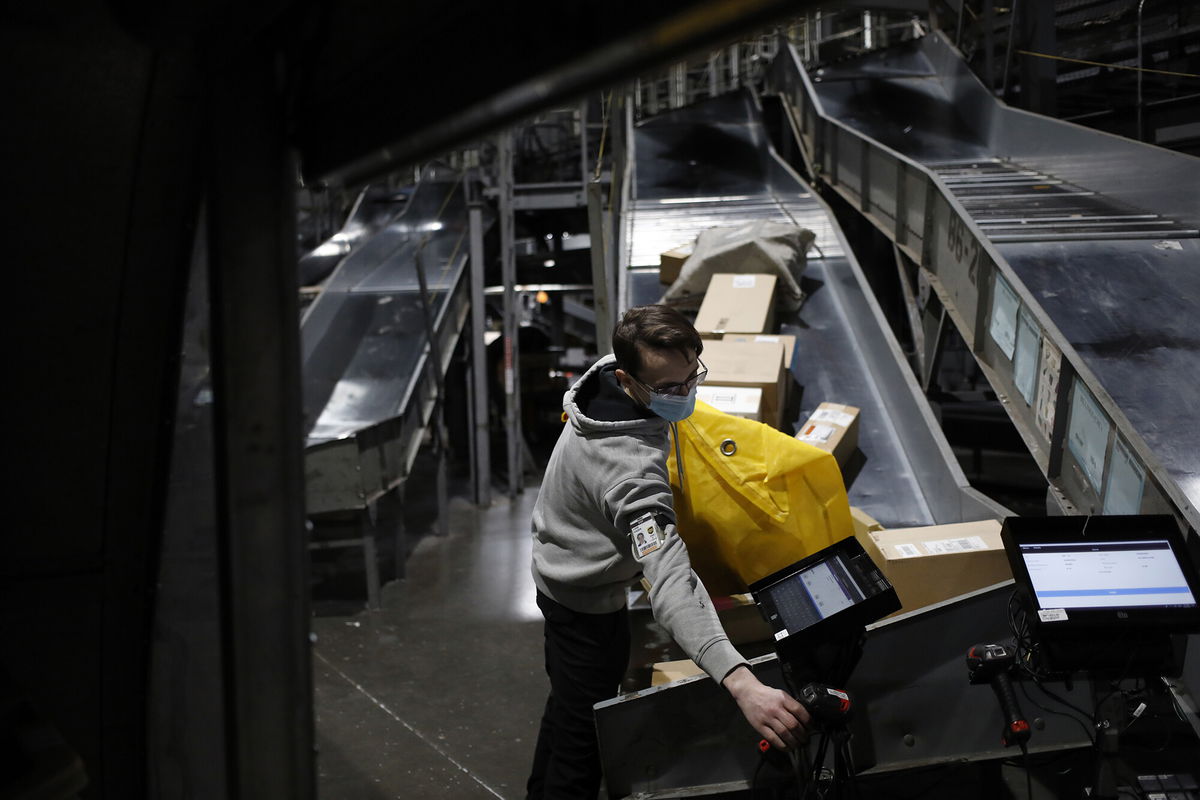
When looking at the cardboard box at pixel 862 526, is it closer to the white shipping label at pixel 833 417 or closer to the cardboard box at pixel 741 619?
the cardboard box at pixel 741 619

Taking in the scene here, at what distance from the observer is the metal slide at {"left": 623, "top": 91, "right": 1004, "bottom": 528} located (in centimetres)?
472

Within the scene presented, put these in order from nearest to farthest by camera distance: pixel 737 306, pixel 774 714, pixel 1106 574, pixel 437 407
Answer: pixel 774 714, pixel 1106 574, pixel 737 306, pixel 437 407

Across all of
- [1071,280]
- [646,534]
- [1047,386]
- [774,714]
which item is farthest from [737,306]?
[774,714]

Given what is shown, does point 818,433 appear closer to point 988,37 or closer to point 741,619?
point 741,619

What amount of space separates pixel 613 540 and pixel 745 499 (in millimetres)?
812

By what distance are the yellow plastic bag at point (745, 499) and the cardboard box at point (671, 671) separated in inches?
12.0

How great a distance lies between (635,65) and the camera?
2.84 ft

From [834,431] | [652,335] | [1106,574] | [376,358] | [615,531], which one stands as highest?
[652,335]

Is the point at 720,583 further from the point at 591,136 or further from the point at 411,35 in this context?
the point at 591,136

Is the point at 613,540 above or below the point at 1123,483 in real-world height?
above

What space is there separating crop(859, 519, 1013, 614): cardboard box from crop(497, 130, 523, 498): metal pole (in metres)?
6.16

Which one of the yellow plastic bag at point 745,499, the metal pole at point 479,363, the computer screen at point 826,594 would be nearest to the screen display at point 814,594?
the computer screen at point 826,594

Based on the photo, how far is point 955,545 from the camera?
333 centimetres

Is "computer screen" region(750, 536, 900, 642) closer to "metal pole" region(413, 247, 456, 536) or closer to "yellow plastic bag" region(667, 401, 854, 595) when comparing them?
"yellow plastic bag" region(667, 401, 854, 595)
